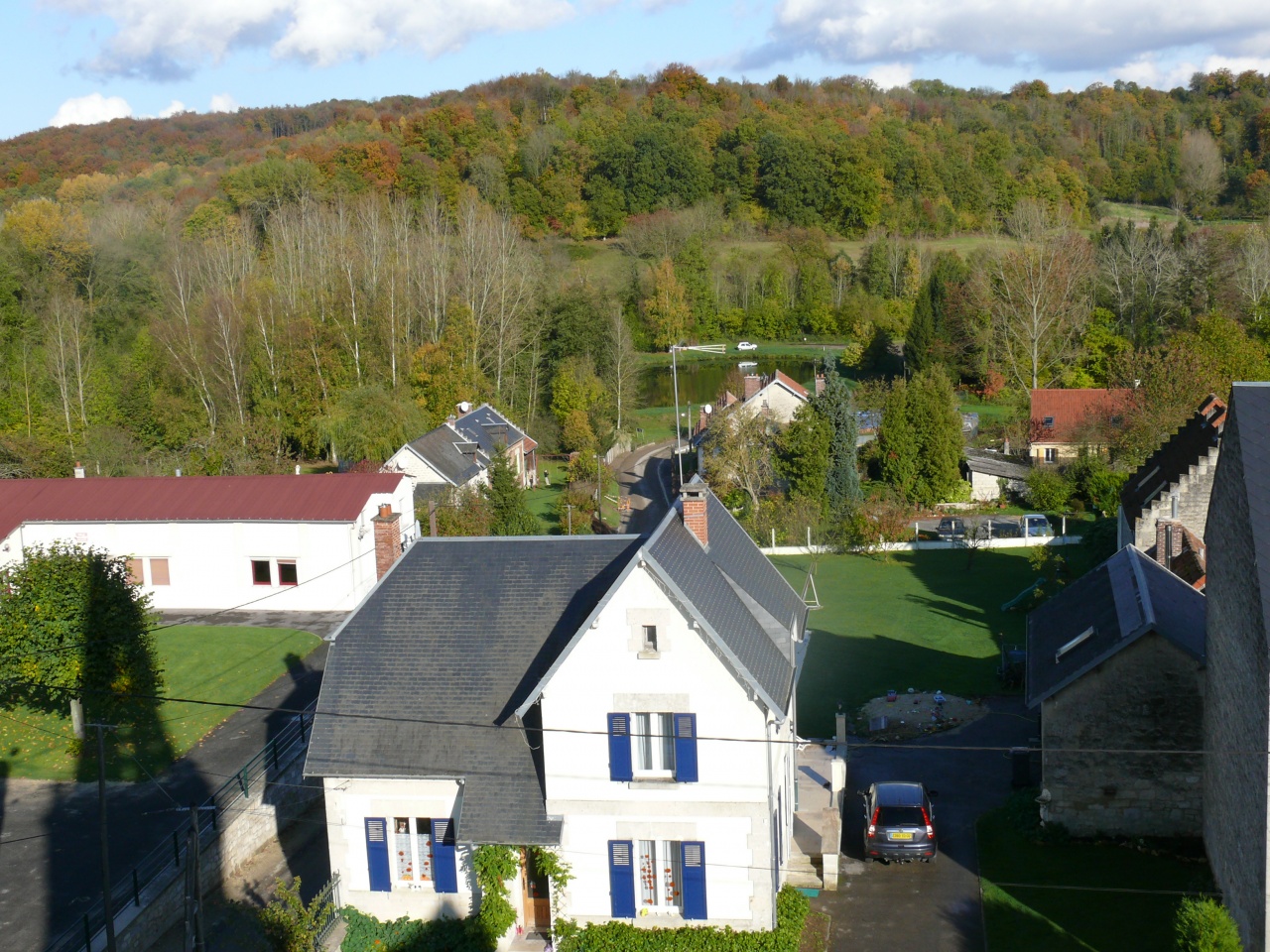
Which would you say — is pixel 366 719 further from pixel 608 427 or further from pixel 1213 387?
pixel 608 427

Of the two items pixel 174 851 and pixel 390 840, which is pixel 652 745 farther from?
pixel 174 851

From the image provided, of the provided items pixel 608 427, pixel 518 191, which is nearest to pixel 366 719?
pixel 608 427

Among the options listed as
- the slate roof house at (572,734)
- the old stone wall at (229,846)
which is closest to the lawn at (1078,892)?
the slate roof house at (572,734)

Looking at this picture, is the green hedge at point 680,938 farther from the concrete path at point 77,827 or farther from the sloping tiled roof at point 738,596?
the concrete path at point 77,827

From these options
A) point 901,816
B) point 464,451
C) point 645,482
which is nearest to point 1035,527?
point 645,482

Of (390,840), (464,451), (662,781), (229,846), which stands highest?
(464,451)

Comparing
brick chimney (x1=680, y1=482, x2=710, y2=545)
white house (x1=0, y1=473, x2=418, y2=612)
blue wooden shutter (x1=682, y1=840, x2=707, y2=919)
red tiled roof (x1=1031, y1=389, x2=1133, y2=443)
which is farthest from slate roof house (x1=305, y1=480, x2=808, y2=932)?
red tiled roof (x1=1031, y1=389, x2=1133, y2=443)
